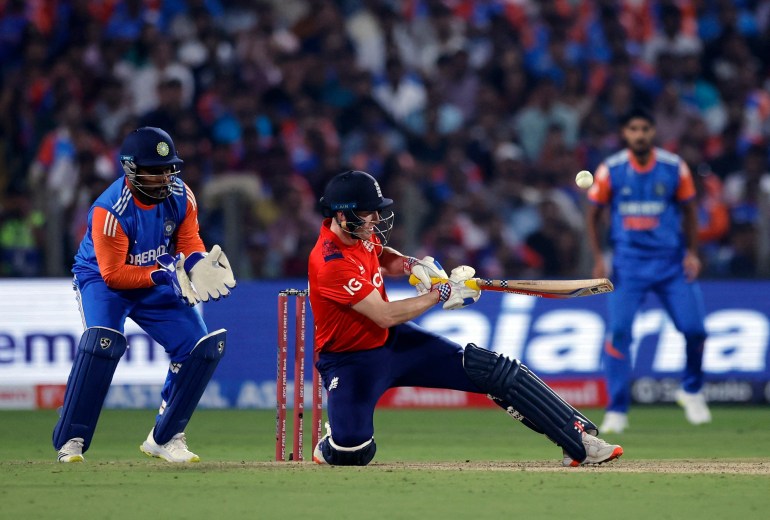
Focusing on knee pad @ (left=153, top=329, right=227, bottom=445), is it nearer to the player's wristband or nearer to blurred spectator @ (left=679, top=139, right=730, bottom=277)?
the player's wristband

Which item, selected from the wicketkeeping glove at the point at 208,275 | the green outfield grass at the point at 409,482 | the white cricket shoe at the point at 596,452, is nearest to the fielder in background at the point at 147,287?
the wicketkeeping glove at the point at 208,275

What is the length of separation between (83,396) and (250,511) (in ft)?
7.15

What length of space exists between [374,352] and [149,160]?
166 cm

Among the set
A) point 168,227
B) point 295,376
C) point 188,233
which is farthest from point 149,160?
point 295,376

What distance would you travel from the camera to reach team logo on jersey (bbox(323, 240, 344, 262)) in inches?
294

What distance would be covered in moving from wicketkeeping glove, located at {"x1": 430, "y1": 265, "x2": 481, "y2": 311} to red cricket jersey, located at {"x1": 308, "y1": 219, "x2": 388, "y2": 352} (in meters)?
0.38

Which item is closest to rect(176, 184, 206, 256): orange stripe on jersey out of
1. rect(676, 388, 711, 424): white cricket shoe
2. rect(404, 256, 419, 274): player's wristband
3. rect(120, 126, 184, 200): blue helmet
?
rect(120, 126, 184, 200): blue helmet

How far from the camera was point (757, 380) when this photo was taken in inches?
495

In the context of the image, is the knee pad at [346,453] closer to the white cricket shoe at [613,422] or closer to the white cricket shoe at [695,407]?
the white cricket shoe at [613,422]

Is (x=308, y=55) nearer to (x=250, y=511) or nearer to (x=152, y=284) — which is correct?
(x=152, y=284)

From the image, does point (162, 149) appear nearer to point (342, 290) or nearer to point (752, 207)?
point (342, 290)

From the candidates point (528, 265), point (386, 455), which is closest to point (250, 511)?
point (386, 455)

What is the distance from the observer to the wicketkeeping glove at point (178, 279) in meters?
7.60

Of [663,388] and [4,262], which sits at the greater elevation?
[4,262]
